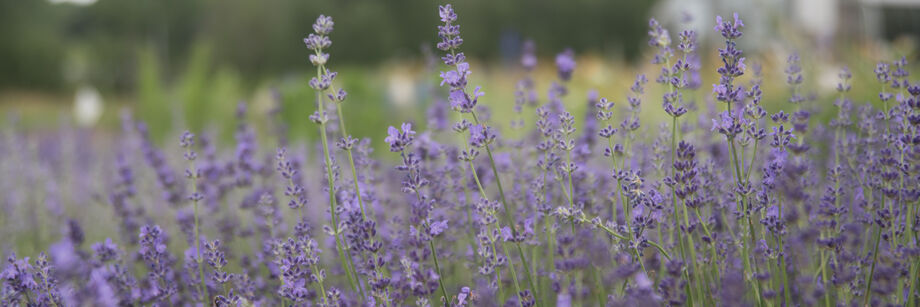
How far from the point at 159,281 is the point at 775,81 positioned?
17.0 ft

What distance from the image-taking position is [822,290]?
123 centimetres

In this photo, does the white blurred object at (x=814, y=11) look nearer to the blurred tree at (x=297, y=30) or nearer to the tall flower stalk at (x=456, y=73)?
the blurred tree at (x=297, y=30)

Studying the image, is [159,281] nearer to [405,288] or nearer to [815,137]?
[405,288]

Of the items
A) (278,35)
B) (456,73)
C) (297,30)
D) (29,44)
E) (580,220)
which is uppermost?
(29,44)

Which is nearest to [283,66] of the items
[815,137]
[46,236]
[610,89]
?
[610,89]

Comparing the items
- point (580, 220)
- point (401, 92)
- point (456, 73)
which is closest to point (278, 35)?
point (401, 92)

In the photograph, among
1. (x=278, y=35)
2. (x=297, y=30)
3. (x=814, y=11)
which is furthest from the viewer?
(x=297, y=30)

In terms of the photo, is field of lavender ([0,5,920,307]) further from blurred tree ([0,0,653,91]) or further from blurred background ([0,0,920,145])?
blurred tree ([0,0,653,91])

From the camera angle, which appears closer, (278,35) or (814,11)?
(814,11)

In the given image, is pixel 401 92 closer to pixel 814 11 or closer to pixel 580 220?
pixel 814 11

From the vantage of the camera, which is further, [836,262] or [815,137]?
[815,137]

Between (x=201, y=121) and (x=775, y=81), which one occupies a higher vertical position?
(x=201, y=121)

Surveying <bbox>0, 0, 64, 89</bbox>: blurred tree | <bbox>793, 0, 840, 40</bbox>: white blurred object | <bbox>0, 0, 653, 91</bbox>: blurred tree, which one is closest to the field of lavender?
<bbox>793, 0, 840, 40</bbox>: white blurred object

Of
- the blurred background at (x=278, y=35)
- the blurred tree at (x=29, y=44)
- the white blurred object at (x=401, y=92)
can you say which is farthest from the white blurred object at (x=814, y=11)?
the blurred tree at (x=29, y=44)
